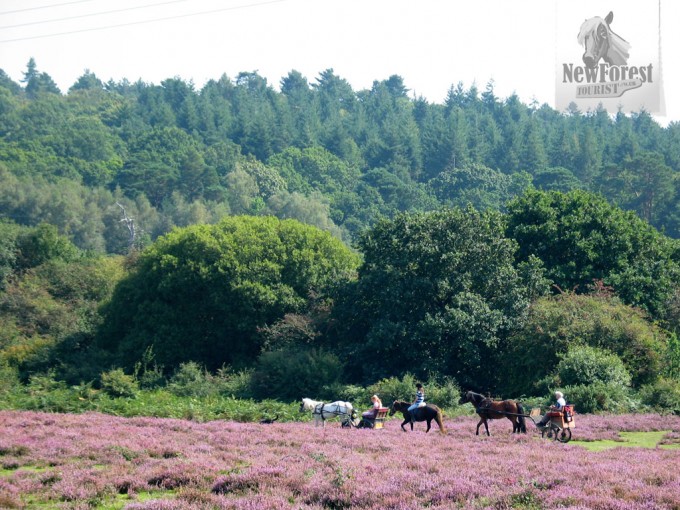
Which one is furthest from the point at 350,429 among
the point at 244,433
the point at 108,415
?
the point at 108,415

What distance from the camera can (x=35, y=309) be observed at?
65188 millimetres

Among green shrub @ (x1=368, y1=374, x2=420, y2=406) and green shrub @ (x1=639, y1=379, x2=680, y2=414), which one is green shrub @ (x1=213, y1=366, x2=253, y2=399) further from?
green shrub @ (x1=639, y1=379, x2=680, y2=414)

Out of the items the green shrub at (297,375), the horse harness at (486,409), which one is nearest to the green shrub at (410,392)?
the green shrub at (297,375)

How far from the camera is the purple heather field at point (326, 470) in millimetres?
15078

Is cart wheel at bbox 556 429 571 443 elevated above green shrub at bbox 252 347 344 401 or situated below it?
below

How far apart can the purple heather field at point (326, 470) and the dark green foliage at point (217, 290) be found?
2459 centimetres

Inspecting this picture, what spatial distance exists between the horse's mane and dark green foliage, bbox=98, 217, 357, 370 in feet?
69.4

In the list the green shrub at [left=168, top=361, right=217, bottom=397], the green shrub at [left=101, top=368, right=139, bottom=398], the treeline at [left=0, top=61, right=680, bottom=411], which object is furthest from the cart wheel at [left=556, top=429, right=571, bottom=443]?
the green shrub at [left=101, top=368, right=139, bottom=398]

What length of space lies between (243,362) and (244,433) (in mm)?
24604

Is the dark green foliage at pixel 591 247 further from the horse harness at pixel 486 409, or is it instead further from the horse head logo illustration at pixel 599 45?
the horse harness at pixel 486 409

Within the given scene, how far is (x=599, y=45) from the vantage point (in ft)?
105

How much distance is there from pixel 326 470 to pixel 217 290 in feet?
112

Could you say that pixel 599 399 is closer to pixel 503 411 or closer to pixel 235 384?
pixel 503 411

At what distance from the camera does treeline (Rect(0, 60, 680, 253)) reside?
129 m
